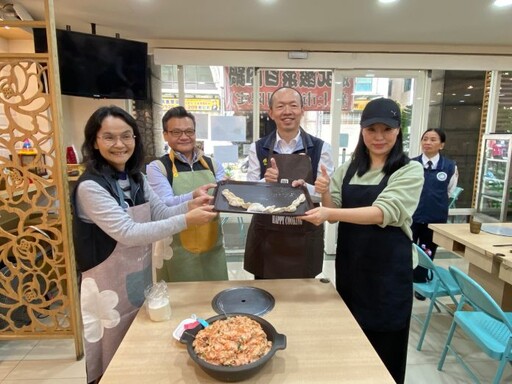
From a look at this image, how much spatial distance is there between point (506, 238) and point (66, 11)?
13.0ft

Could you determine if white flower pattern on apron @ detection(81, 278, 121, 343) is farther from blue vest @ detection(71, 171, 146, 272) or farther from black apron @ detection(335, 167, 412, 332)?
black apron @ detection(335, 167, 412, 332)

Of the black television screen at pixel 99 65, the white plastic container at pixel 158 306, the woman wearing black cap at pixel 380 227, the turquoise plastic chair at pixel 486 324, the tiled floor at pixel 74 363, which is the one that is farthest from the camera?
the black television screen at pixel 99 65

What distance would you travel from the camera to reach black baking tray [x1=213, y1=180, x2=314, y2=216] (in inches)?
58.4

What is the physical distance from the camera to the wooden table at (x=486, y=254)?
2.12 meters

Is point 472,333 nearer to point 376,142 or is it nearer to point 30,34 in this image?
point 376,142

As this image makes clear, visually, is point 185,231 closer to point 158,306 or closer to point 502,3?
point 158,306

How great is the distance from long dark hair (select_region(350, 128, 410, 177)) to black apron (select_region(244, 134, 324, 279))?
36 cm

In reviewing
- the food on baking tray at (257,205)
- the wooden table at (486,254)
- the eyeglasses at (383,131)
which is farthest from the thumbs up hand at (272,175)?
the wooden table at (486,254)

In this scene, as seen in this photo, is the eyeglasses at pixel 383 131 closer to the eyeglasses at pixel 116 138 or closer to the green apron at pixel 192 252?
the green apron at pixel 192 252

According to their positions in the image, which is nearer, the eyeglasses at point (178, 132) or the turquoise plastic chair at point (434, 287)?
the eyeglasses at point (178, 132)

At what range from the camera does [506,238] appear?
2475mm

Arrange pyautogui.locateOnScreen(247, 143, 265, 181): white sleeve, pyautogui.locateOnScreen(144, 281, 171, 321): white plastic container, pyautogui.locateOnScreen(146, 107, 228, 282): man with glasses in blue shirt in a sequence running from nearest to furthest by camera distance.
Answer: pyautogui.locateOnScreen(144, 281, 171, 321): white plastic container < pyautogui.locateOnScreen(146, 107, 228, 282): man with glasses in blue shirt < pyautogui.locateOnScreen(247, 143, 265, 181): white sleeve

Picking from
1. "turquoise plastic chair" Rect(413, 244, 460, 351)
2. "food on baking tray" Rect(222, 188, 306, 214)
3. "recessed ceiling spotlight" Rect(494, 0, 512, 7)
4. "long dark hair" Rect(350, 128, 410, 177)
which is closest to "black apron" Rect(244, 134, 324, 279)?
"food on baking tray" Rect(222, 188, 306, 214)

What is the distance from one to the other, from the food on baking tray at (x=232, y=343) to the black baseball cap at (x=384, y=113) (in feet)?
3.02
